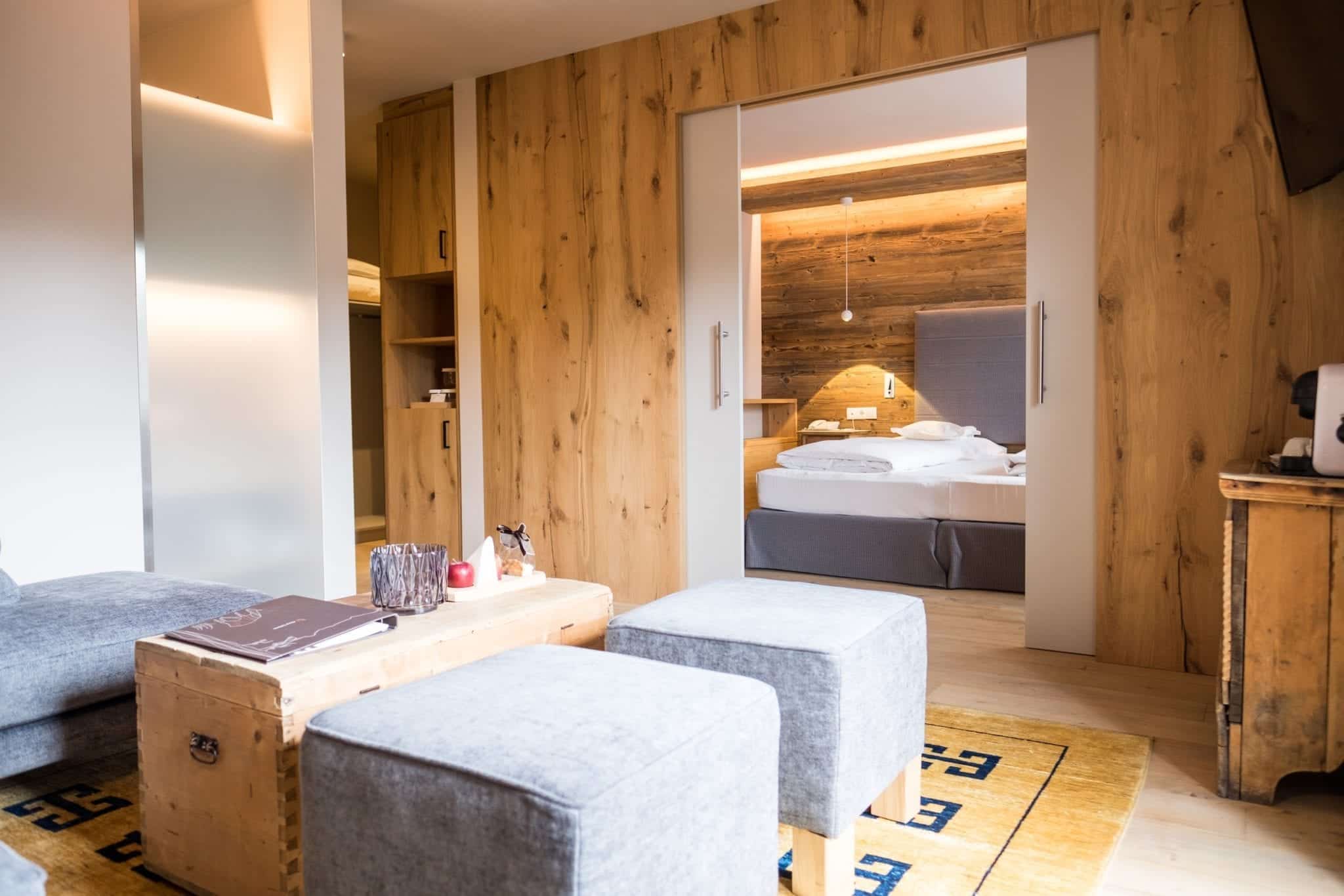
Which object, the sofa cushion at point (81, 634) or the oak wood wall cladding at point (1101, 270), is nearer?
the sofa cushion at point (81, 634)

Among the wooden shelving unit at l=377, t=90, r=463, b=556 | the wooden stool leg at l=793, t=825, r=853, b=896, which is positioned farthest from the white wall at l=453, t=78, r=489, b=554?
the wooden stool leg at l=793, t=825, r=853, b=896

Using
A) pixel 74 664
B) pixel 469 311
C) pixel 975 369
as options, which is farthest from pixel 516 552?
pixel 975 369

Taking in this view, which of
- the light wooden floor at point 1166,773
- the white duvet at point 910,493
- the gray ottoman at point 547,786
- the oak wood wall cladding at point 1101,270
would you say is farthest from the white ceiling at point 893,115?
the gray ottoman at point 547,786

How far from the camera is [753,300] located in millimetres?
6902

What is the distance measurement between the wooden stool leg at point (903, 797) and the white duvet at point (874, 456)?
2962 mm

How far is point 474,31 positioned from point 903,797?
351 cm

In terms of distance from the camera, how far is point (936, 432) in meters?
5.82

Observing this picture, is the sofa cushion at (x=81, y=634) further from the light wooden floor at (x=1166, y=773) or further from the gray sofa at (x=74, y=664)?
the light wooden floor at (x=1166, y=773)

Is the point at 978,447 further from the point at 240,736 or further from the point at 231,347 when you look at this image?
the point at 240,736

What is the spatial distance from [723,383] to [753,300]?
318 cm

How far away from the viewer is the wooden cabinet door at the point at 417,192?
15.2 ft

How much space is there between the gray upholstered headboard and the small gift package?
4.60m

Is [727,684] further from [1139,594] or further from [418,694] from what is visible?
[1139,594]

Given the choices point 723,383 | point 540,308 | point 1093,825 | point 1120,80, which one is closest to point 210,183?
point 540,308
